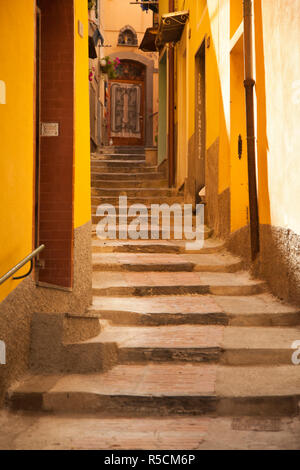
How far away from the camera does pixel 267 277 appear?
489 centimetres

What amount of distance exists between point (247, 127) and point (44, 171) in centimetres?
225

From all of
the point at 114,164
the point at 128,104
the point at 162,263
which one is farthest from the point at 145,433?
the point at 128,104

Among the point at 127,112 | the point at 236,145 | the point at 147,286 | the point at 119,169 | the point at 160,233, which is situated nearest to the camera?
the point at 147,286

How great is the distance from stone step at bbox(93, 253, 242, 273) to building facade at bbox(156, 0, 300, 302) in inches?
9.2

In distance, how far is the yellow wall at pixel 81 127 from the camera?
4.04 metres

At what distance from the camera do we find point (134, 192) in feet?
30.1

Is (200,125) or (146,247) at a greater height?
(200,125)

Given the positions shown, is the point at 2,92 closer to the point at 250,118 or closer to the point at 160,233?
the point at 250,118

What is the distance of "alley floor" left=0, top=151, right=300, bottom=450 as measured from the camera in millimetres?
2826

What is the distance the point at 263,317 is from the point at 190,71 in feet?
19.1

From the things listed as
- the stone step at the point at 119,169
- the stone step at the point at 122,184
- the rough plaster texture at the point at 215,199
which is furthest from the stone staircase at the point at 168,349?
the stone step at the point at 119,169

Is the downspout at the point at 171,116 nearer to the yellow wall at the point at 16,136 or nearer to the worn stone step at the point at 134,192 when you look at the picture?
the worn stone step at the point at 134,192
